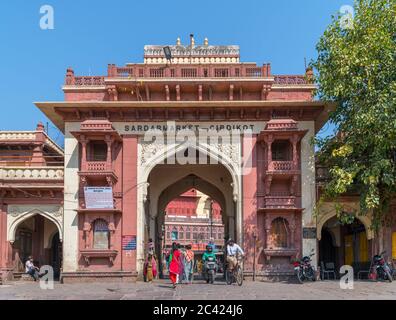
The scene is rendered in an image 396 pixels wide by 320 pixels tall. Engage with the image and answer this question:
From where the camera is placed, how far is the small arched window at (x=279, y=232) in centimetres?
1997

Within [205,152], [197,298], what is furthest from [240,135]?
[197,298]

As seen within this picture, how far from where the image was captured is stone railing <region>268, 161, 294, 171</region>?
19.8 meters

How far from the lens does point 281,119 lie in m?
20.0

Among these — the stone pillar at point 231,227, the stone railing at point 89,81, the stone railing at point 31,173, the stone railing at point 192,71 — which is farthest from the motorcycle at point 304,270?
the stone railing at point 89,81

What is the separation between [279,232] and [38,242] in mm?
10852

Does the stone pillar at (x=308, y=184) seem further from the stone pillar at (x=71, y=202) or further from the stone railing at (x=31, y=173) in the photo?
the stone railing at (x=31, y=173)

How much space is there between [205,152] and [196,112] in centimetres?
150

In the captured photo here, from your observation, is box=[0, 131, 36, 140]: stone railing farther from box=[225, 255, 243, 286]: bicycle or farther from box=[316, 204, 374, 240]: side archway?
box=[316, 204, 374, 240]: side archway

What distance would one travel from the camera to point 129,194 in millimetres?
20109

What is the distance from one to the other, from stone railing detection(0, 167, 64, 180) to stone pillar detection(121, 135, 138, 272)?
2.45m

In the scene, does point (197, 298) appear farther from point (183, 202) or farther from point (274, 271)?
point (183, 202)

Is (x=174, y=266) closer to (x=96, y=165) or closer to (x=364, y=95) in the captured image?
(x=96, y=165)

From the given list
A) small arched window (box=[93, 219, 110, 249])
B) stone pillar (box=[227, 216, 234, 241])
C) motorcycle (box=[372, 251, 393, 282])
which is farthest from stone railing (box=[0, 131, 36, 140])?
motorcycle (box=[372, 251, 393, 282])

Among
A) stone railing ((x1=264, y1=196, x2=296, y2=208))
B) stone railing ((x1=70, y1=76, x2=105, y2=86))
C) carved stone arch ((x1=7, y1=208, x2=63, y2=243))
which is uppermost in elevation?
stone railing ((x1=70, y1=76, x2=105, y2=86))
